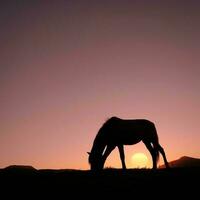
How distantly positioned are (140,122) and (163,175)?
28.7 ft

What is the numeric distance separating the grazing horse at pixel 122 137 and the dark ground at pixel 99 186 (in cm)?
704

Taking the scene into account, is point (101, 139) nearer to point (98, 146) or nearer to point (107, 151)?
point (98, 146)

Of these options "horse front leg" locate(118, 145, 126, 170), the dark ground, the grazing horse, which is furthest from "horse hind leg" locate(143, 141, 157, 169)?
the dark ground

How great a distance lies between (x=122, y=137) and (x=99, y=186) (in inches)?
399

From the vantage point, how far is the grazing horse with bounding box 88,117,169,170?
20.8m

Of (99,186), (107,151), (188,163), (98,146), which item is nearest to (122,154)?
(107,151)

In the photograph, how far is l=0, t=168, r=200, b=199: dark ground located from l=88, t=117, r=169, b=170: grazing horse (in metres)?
7.04

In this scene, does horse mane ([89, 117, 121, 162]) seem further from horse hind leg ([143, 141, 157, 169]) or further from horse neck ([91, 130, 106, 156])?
horse hind leg ([143, 141, 157, 169])

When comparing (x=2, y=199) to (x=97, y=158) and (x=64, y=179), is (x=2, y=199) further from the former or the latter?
(x=97, y=158)

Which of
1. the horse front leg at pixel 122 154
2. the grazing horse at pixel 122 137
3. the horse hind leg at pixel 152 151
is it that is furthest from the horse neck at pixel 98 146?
the horse hind leg at pixel 152 151

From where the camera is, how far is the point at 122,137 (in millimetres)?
21469

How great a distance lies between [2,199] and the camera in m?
10.2

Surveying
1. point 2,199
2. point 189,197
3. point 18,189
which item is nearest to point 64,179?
point 18,189

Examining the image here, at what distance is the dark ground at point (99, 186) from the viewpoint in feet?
34.2
